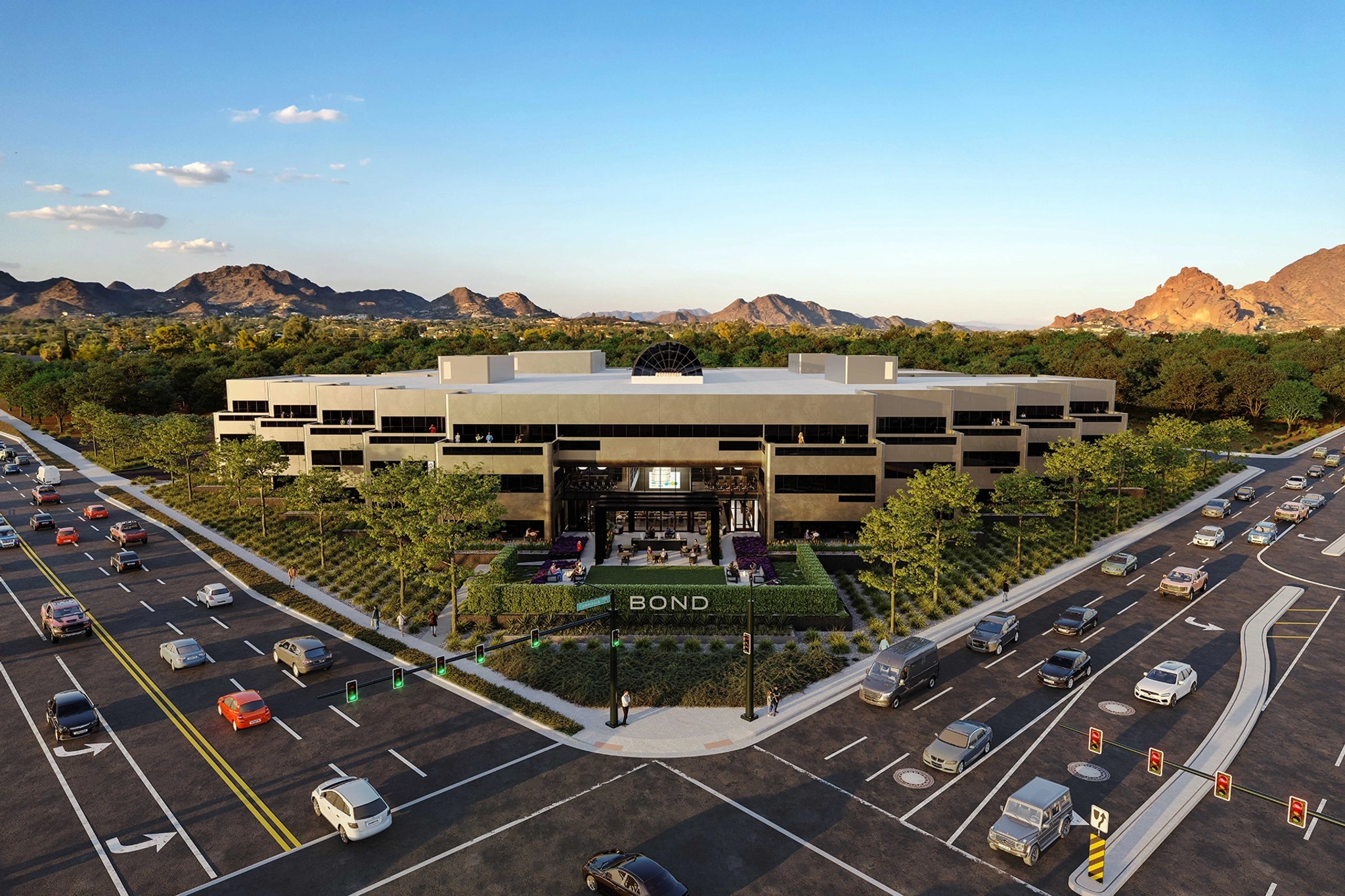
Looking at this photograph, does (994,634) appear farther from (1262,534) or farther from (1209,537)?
(1262,534)

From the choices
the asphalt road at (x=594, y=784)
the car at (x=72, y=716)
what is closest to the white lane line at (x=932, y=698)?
the asphalt road at (x=594, y=784)

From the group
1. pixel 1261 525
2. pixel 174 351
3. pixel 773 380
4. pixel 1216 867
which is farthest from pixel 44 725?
pixel 174 351

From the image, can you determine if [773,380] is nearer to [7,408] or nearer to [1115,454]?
[1115,454]

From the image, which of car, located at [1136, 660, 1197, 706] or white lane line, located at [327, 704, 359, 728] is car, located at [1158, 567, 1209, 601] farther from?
white lane line, located at [327, 704, 359, 728]

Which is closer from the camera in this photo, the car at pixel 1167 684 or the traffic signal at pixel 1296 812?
the traffic signal at pixel 1296 812

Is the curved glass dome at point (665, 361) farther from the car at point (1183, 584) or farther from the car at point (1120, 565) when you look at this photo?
the car at point (1183, 584)

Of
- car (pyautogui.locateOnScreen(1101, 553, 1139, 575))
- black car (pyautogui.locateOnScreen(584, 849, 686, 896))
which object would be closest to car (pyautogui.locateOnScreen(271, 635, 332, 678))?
black car (pyautogui.locateOnScreen(584, 849, 686, 896))
